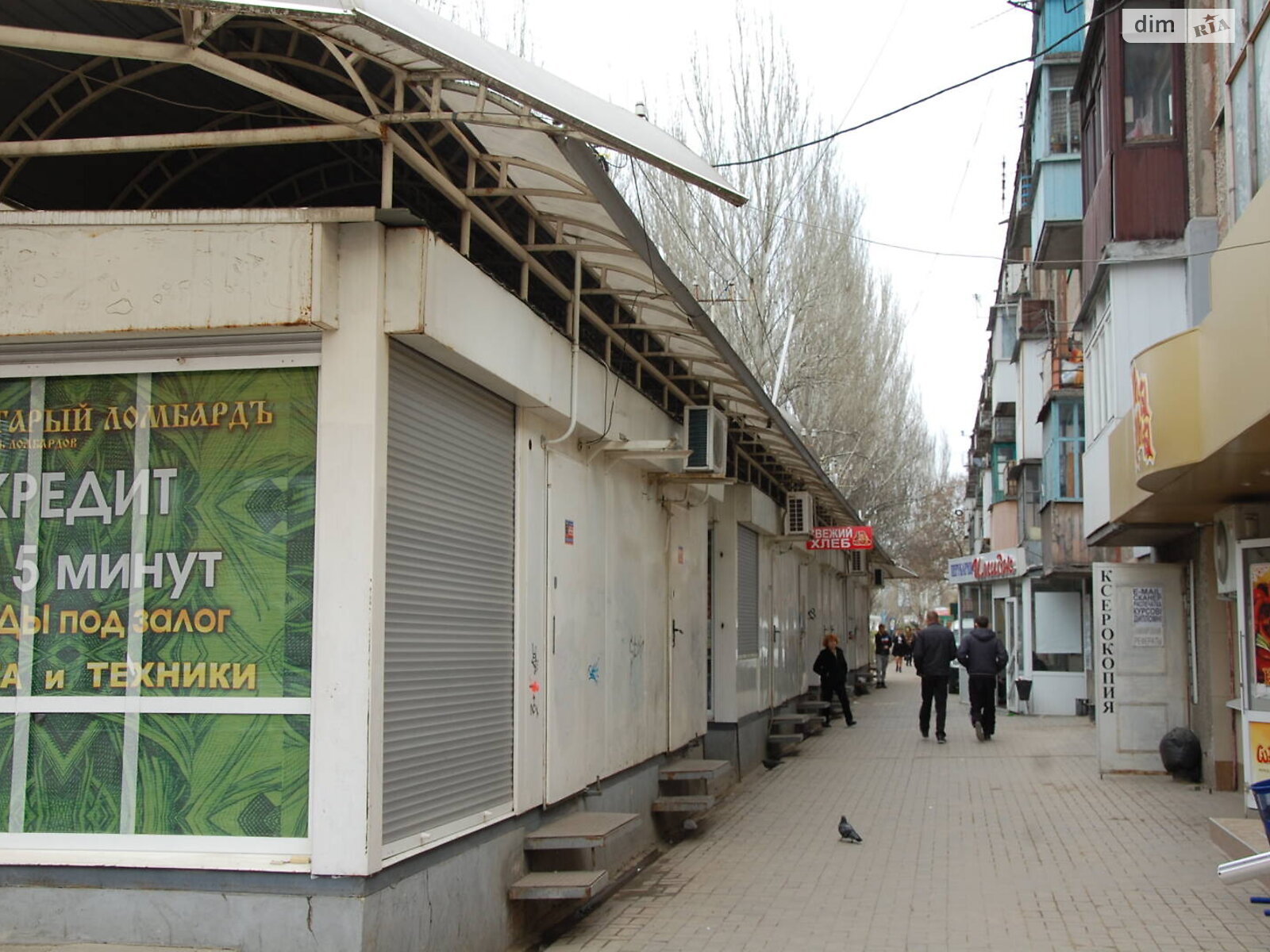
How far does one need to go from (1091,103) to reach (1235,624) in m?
7.21

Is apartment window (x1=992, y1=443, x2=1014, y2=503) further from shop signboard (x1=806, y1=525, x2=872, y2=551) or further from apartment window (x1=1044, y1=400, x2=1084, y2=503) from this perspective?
shop signboard (x1=806, y1=525, x2=872, y2=551)

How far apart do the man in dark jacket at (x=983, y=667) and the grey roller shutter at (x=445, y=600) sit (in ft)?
40.9

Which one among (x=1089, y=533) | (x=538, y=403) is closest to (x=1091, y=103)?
(x=1089, y=533)

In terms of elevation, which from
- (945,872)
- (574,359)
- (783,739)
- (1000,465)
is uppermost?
(1000,465)

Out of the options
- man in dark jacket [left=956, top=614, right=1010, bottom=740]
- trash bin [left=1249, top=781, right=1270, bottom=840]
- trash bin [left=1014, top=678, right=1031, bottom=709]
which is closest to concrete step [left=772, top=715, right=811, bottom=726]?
man in dark jacket [left=956, top=614, right=1010, bottom=740]

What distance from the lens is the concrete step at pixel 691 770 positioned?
1162 centimetres

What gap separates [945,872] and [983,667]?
31.6 feet

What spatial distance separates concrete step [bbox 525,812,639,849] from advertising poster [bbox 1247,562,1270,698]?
18.1 feet

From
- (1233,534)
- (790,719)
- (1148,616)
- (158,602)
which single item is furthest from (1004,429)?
(158,602)

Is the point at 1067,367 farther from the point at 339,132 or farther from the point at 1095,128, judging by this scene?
the point at 339,132

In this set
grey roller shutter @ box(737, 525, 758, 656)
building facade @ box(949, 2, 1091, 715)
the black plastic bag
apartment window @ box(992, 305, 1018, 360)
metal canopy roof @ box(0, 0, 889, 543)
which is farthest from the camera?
apartment window @ box(992, 305, 1018, 360)

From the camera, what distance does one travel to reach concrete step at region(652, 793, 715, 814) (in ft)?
36.2

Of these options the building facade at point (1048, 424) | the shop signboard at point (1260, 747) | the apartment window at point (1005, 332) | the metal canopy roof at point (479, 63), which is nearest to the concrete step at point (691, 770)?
the shop signboard at point (1260, 747)

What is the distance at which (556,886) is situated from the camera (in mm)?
7379
